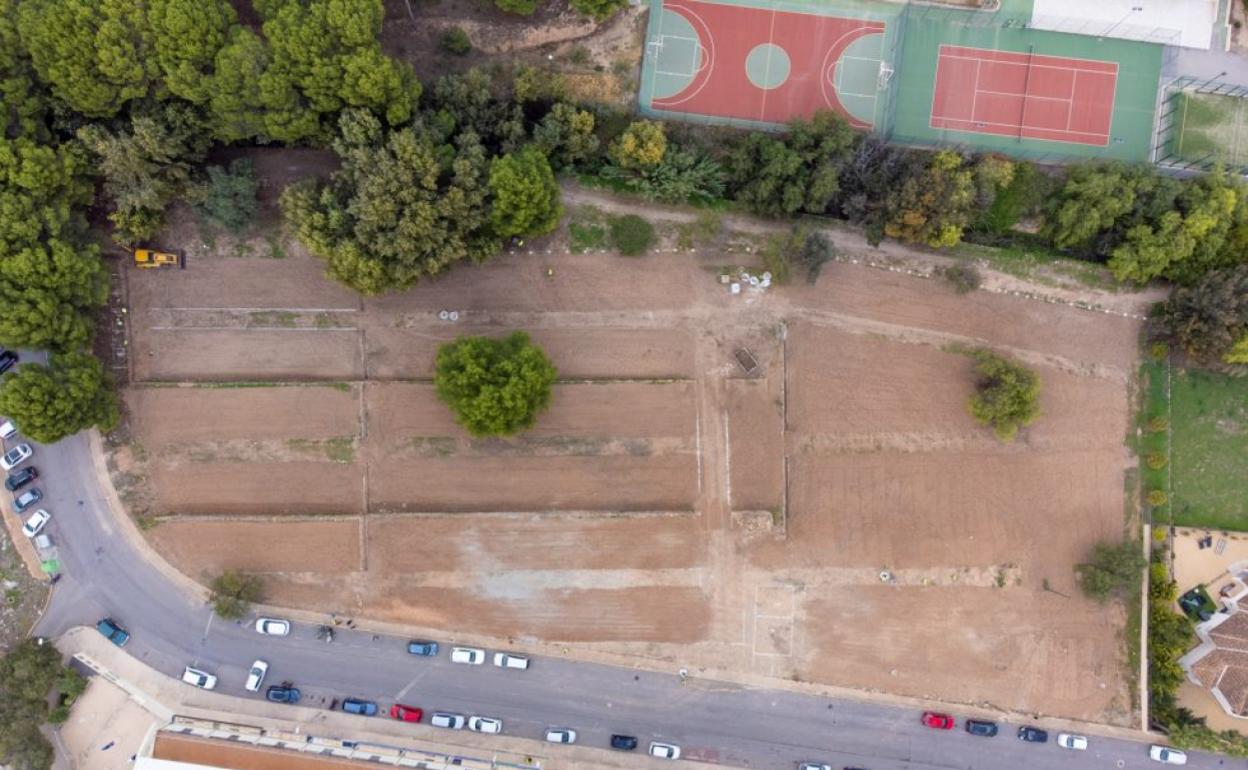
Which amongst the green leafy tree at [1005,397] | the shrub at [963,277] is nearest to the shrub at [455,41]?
the shrub at [963,277]

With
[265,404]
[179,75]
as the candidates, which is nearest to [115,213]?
[179,75]

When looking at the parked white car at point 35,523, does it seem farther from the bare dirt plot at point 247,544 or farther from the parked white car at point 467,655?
the parked white car at point 467,655

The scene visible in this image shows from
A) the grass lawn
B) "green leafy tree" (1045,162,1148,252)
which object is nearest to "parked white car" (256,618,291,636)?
"green leafy tree" (1045,162,1148,252)

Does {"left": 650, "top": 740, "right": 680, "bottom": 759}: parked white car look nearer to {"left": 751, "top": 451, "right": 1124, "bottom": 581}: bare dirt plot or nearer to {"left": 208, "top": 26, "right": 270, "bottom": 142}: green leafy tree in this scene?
{"left": 751, "top": 451, "right": 1124, "bottom": 581}: bare dirt plot

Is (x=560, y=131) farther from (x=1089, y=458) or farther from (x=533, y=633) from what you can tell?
(x=1089, y=458)

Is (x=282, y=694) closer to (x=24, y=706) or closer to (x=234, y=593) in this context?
(x=234, y=593)
